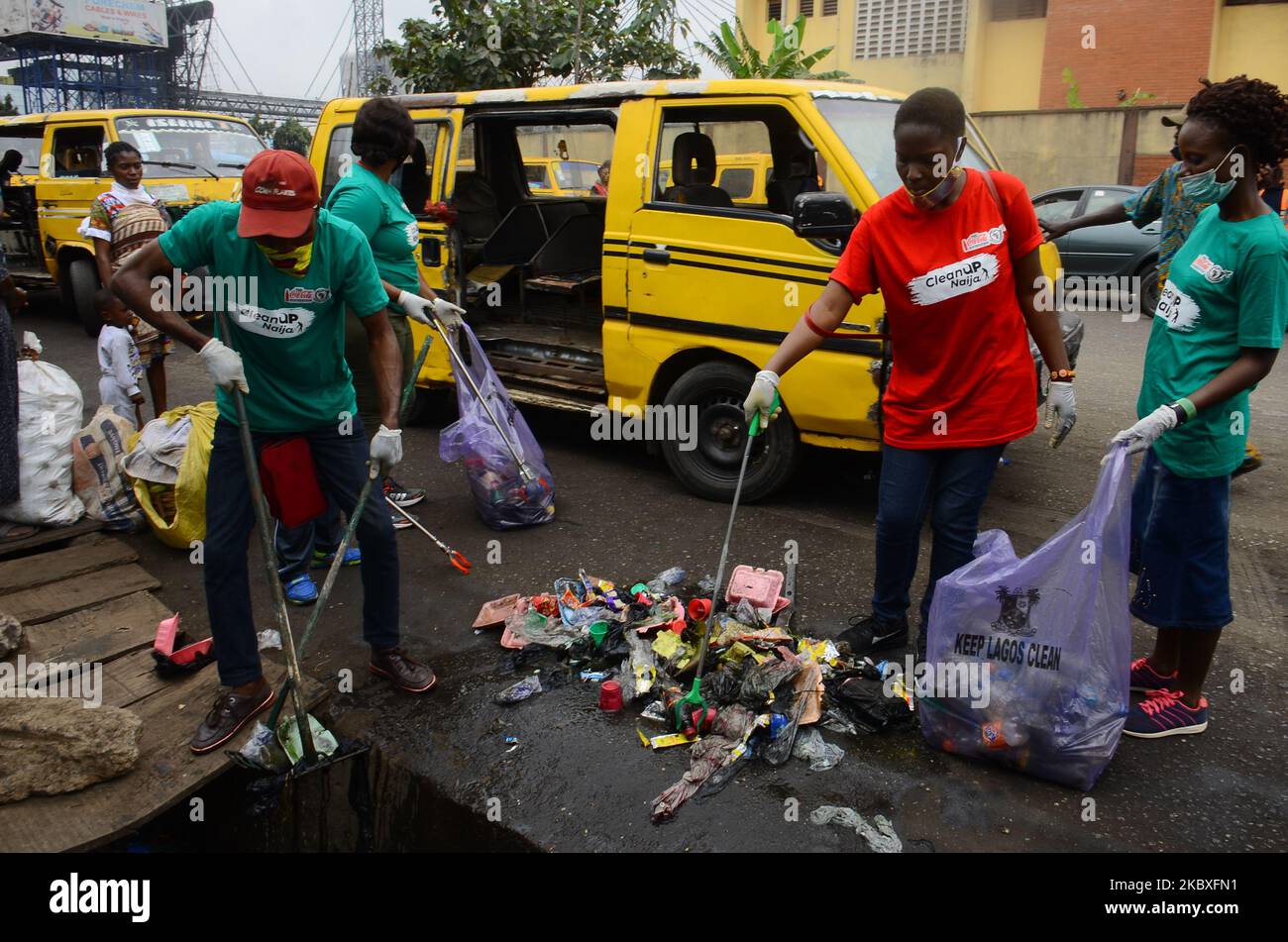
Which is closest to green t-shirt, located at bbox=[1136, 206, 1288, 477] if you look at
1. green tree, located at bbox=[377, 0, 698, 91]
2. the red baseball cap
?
the red baseball cap

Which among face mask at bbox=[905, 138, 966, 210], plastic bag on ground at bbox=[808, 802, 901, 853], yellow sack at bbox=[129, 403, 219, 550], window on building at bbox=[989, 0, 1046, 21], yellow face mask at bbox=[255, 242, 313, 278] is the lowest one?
plastic bag on ground at bbox=[808, 802, 901, 853]

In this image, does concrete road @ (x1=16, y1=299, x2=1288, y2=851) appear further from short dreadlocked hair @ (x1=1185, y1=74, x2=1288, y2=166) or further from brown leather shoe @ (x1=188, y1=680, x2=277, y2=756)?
short dreadlocked hair @ (x1=1185, y1=74, x2=1288, y2=166)

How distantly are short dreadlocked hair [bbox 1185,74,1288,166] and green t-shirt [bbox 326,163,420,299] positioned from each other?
331 cm

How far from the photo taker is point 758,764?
3012 millimetres

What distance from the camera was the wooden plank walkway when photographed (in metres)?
2.60

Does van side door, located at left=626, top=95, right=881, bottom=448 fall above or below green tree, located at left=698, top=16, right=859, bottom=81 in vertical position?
below

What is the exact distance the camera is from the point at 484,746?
3.16 m

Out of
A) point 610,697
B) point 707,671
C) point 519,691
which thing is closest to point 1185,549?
point 707,671

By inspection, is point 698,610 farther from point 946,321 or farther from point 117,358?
point 117,358

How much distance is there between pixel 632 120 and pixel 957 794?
3.84 metres

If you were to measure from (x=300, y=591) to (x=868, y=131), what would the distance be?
11.6 ft

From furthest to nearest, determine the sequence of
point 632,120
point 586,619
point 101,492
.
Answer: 1. point 632,120
2. point 101,492
3. point 586,619
